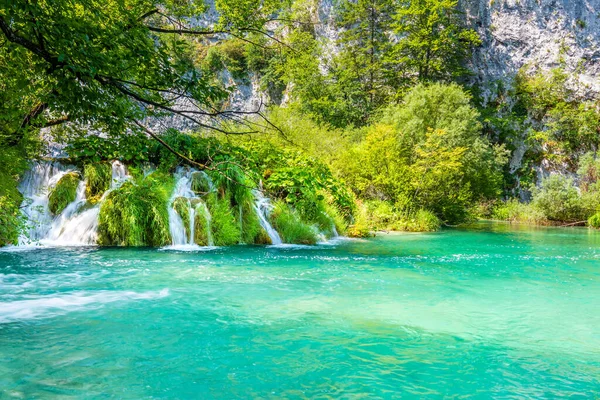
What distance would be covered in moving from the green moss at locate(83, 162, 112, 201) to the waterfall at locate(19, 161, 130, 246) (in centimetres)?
16

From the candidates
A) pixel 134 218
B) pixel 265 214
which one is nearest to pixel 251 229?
pixel 265 214

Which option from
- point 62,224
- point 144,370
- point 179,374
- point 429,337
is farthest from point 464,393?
point 62,224

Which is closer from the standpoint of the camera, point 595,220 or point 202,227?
point 202,227

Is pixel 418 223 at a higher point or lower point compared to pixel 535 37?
lower

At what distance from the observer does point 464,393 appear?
10.7 ft

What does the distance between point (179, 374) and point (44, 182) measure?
11.3 meters

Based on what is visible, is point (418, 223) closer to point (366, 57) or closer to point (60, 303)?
point (60, 303)

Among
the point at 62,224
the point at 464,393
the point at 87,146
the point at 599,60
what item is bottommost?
the point at 464,393

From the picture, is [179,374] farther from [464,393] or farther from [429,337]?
A: [429,337]

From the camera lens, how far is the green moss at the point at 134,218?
11281mm

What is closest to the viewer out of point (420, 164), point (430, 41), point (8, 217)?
point (8, 217)

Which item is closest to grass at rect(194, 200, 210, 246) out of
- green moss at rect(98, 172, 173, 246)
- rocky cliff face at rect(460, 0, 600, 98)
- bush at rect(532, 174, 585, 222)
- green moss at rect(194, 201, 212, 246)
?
green moss at rect(194, 201, 212, 246)

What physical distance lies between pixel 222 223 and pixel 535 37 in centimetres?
3482

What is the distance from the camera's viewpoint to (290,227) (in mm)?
13188
